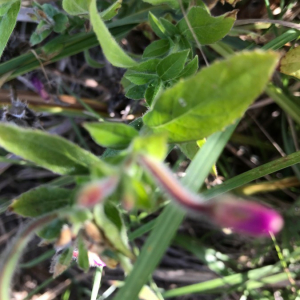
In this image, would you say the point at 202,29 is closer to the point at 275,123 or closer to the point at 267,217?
the point at 267,217

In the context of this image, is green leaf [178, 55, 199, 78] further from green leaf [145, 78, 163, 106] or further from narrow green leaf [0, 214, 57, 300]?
narrow green leaf [0, 214, 57, 300]

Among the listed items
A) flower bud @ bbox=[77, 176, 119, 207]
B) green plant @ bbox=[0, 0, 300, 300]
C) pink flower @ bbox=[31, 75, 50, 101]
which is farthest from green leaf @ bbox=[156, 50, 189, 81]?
pink flower @ bbox=[31, 75, 50, 101]

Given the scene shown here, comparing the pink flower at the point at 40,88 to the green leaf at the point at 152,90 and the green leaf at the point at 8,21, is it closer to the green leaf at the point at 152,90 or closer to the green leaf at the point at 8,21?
the green leaf at the point at 8,21

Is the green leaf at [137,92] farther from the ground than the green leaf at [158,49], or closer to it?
closer to it


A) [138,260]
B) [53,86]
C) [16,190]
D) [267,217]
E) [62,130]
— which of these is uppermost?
[267,217]

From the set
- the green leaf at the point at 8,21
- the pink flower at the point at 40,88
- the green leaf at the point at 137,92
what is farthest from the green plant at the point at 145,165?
the pink flower at the point at 40,88

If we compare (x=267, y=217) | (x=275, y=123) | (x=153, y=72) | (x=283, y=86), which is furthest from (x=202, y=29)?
(x=275, y=123)
